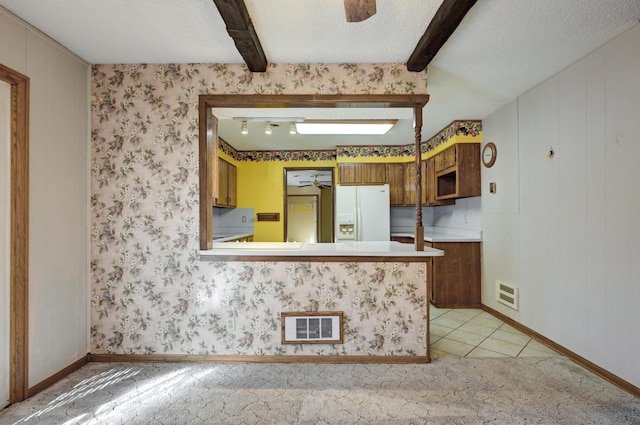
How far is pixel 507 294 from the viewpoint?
329 cm

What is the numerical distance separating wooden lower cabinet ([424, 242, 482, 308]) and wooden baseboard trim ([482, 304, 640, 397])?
459mm

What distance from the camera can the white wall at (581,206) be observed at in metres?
1.99

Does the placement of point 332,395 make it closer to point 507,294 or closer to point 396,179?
point 507,294

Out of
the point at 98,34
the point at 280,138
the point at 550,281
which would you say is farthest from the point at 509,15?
the point at 280,138

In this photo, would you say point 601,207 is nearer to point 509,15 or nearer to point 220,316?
point 509,15

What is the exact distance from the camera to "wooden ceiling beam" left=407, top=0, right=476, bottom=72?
1.69m

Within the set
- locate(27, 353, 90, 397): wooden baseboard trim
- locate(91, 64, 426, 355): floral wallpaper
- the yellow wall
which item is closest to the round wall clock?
locate(91, 64, 426, 355): floral wallpaper

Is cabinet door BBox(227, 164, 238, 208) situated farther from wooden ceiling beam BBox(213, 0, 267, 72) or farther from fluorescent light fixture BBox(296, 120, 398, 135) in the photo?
wooden ceiling beam BBox(213, 0, 267, 72)

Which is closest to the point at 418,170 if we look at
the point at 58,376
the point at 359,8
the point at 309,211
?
the point at 359,8

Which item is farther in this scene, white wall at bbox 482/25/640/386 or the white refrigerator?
the white refrigerator

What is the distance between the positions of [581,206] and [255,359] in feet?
9.06

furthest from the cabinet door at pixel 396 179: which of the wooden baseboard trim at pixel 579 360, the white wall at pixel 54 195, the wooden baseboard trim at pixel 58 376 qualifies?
the wooden baseboard trim at pixel 58 376

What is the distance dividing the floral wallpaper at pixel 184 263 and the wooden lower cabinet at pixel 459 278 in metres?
1.57

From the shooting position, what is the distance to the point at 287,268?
2.43 metres
